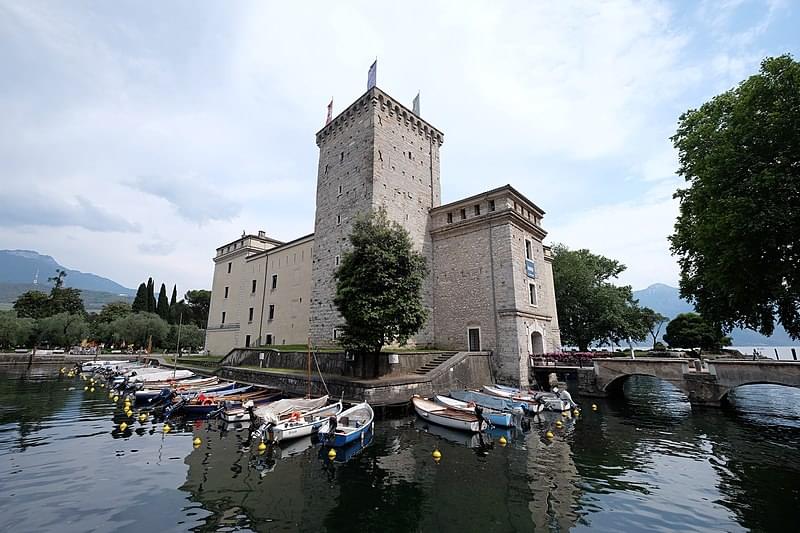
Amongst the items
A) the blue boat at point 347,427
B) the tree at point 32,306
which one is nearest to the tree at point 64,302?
the tree at point 32,306

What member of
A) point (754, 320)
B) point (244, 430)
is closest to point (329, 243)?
point (244, 430)

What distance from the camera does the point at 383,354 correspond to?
796 inches

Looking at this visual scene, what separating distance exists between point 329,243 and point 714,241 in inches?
978

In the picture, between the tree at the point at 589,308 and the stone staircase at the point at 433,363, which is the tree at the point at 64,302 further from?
the tree at the point at 589,308

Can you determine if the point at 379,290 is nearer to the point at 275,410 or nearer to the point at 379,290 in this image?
the point at 379,290

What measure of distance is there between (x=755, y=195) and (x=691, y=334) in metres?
39.5

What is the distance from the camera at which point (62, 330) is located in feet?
163

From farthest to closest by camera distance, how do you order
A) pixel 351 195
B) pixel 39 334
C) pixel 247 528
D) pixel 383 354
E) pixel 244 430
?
pixel 39 334 → pixel 351 195 → pixel 383 354 → pixel 244 430 → pixel 247 528

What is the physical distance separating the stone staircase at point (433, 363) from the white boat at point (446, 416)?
4541 mm

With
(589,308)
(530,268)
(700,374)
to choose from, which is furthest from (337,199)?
(589,308)

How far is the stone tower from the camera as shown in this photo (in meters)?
27.4

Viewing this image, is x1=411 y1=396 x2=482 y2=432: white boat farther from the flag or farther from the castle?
the flag

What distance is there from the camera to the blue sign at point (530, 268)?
25895mm

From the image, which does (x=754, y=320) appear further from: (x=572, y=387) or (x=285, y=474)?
(x=285, y=474)
